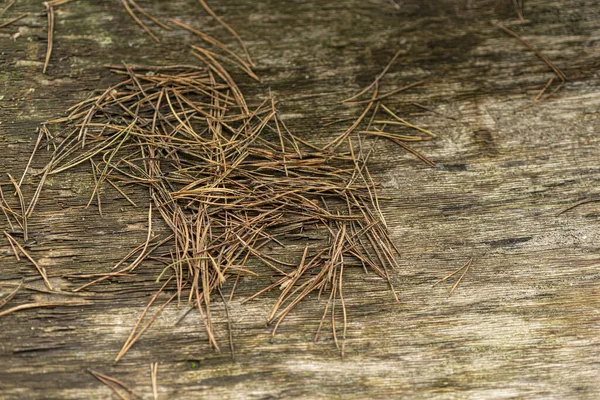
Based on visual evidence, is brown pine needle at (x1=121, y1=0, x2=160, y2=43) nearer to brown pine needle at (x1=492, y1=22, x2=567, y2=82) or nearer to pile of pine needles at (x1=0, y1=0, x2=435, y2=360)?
pile of pine needles at (x1=0, y1=0, x2=435, y2=360)

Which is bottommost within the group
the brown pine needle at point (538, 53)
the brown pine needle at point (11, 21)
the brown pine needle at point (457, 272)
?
the brown pine needle at point (457, 272)

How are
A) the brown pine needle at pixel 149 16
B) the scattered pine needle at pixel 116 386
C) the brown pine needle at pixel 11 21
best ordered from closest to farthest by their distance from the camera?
the scattered pine needle at pixel 116 386 < the brown pine needle at pixel 11 21 < the brown pine needle at pixel 149 16

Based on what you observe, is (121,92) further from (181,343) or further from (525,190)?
(525,190)

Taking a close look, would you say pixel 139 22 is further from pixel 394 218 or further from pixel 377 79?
pixel 394 218

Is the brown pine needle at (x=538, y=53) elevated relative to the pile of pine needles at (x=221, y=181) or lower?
elevated

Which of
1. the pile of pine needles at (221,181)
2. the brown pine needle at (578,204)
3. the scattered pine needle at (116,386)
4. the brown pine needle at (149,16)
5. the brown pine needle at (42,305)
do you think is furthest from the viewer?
the brown pine needle at (149,16)

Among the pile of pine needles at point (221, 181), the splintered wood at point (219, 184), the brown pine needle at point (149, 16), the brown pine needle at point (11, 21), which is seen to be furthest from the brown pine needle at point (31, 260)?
the brown pine needle at point (149, 16)

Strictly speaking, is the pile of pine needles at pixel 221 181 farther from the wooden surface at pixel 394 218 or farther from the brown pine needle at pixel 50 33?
the brown pine needle at pixel 50 33

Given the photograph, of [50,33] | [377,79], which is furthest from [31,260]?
[377,79]
